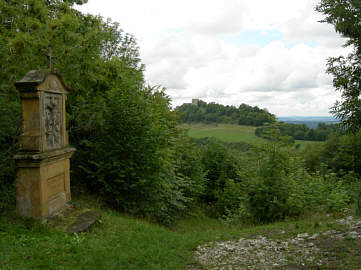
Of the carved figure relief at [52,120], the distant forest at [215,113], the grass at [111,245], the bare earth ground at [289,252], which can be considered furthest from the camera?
the distant forest at [215,113]

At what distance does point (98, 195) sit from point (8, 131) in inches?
123

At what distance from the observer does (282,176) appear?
8258mm

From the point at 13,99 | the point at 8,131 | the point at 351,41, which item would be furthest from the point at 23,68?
the point at 351,41

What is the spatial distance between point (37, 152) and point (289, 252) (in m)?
5.28

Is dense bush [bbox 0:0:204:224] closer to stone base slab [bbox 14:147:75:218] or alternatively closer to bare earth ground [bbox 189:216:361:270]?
stone base slab [bbox 14:147:75:218]

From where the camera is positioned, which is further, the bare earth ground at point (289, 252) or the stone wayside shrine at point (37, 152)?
the stone wayside shrine at point (37, 152)

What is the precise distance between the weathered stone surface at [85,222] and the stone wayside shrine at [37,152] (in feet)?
1.97

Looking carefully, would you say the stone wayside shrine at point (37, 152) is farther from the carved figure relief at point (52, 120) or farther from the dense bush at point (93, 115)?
the dense bush at point (93, 115)

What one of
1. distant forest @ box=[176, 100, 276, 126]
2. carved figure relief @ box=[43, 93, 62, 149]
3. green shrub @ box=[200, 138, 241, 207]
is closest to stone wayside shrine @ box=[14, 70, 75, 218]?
carved figure relief @ box=[43, 93, 62, 149]

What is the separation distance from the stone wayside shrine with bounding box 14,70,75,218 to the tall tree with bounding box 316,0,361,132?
7033mm

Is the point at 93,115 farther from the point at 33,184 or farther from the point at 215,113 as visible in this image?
the point at 215,113

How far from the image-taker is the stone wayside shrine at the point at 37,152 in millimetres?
5832

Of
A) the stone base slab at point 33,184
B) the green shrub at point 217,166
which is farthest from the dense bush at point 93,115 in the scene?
the green shrub at point 217,166

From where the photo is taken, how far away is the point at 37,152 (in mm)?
5918
